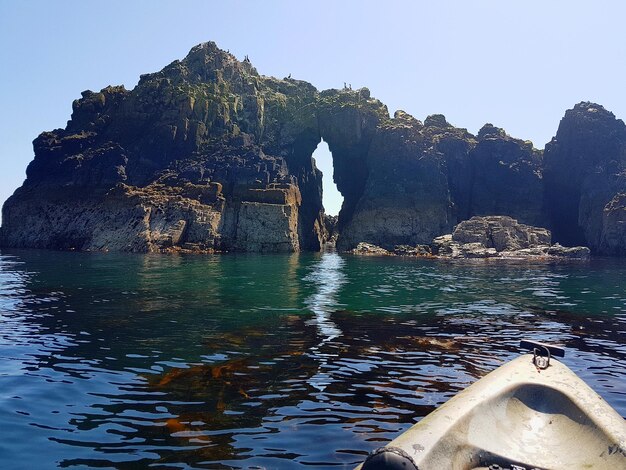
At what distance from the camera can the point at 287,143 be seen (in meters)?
124

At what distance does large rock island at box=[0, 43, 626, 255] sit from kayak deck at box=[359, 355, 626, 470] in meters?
86.4

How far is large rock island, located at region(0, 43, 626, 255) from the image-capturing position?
9688 cm

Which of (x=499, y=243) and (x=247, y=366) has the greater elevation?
(x=499, y=243)

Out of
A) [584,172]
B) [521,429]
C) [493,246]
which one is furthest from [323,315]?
[584,172]

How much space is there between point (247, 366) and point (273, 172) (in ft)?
321

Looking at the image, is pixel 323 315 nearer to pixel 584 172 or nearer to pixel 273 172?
pixel 273 172

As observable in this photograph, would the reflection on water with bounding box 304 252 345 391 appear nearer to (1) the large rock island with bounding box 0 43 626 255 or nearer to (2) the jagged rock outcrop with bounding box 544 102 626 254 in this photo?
(1) the large rock island with bounding box 0 43 626 255

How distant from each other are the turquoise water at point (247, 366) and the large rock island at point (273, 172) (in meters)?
68.1

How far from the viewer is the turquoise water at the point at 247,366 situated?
26.8 feet

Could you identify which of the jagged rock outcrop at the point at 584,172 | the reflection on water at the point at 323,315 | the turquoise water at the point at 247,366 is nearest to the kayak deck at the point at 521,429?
the turquoise water at the point at 247,366

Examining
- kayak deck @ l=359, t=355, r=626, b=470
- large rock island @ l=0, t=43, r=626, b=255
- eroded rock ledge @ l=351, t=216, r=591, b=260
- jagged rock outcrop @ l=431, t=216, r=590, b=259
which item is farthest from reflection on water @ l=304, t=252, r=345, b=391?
large rock island @ l=0, t=43, r=626, b=255

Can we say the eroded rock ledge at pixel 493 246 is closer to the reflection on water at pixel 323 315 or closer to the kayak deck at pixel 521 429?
the reflection on water at pixel 323 315

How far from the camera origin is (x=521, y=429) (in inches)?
318

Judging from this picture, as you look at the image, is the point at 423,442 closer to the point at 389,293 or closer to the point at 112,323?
the point at 112,323
